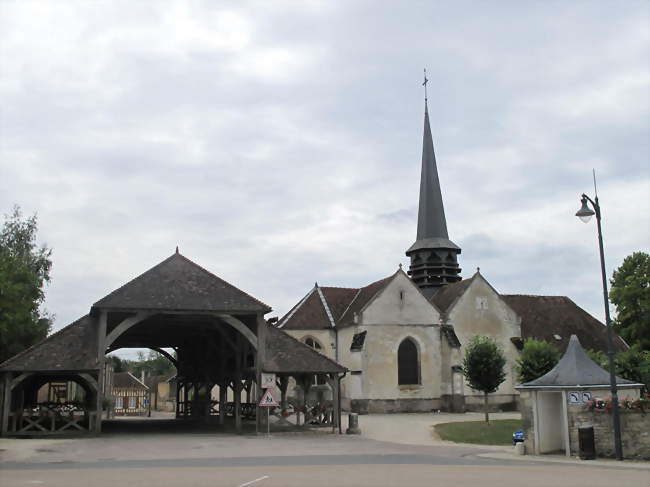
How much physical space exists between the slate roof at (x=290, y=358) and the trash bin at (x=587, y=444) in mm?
10821

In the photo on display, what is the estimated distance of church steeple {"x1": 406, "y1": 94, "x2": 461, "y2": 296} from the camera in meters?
45.5

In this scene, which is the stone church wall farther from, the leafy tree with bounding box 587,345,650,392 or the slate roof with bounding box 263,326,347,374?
the slate roof with bounding box 263,326,347,374

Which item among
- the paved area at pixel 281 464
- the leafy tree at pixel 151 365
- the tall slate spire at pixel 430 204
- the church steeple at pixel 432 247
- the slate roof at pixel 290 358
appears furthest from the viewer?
the leafy tree at pixel 151 365

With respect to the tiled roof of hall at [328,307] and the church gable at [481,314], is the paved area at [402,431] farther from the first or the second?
the church gable at [481,314]

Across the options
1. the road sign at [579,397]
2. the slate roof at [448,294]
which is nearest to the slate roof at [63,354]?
the road sign at [579,397]

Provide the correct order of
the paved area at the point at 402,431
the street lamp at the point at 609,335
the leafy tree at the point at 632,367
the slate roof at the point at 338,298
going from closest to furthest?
1. the street lamp at the point at 609,335
2. the paved area at the point at 402,431
3. the leafy tree at the point at 632,367
4. the slate roof at the point at 338,298

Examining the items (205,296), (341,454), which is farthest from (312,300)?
(341,454)

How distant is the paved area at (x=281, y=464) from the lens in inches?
469

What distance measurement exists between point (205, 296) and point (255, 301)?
1.85 m

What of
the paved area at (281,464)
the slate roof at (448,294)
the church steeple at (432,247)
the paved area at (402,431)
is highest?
the church steeple at (432,247)

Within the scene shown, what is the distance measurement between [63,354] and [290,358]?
8163 mm

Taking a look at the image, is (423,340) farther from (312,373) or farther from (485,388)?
(312,373)

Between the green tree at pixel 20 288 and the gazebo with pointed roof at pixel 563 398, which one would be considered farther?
the green tree at pixel 20 288

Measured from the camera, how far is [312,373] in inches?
1014
